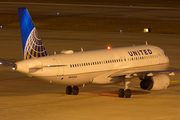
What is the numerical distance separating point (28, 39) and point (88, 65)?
5854 mm

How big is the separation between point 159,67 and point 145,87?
17.8 ft

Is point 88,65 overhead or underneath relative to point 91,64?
underneath

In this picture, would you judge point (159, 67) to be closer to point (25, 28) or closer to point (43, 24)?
point (25, 28)

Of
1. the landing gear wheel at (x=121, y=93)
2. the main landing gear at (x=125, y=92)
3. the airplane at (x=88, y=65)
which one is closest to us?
the airplane at (x=88, y=65)

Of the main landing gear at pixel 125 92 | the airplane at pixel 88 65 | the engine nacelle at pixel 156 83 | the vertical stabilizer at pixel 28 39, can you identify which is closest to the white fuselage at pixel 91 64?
the airplane at pixel 88 65

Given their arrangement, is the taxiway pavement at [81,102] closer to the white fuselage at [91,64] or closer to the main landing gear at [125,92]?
the main landing gear at [125,92]

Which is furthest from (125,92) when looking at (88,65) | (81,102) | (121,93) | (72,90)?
(72,90)

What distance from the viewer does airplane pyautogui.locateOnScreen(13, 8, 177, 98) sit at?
37.1 metres

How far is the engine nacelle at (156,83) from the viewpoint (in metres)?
41.1

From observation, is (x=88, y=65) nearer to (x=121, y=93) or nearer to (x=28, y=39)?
(x=121, y=93)

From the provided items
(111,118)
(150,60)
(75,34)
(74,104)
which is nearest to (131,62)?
(150,60)

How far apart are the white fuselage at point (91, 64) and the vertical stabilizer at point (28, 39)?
3.74 ft

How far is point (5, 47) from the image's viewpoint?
7800 centimetres

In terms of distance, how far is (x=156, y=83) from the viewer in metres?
41.2
